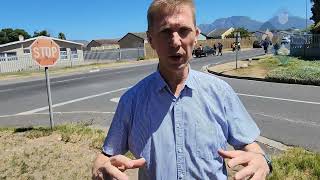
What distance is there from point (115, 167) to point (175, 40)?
0.65 meters

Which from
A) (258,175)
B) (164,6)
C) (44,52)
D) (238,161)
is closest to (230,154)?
(238,161)

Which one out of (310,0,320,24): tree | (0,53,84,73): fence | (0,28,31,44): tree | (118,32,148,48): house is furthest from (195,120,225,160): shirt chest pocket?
(0,28,31,44): tree

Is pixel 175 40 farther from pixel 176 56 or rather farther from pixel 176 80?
pixel 176 80

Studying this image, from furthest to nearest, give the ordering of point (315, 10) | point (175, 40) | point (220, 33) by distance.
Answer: point (220, 33), point (315, 10), point (175, 40)

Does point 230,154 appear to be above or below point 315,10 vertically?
below

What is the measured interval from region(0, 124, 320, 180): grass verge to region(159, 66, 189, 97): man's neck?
3598mm

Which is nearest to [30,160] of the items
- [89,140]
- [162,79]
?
[89,140]

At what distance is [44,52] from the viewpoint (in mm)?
8812

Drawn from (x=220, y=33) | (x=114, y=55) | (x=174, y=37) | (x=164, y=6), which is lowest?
(x=114, y=55)

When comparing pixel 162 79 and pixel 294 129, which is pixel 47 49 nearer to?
pixel 294 129

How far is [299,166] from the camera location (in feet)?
19.5

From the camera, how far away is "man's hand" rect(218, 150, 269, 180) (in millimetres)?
1952

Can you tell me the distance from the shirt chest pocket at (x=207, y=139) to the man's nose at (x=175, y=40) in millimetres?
384

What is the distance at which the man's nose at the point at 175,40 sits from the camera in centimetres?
217
